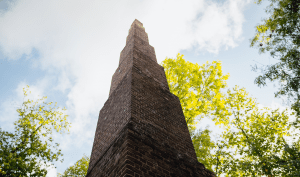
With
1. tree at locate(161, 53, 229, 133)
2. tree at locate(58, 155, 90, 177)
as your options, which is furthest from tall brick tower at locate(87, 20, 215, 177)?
tree at locate(58, 155, 90, 177)

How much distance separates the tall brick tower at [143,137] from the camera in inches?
138

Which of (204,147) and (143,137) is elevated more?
(204,147)

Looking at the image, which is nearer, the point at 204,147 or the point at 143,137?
the point at 143,137

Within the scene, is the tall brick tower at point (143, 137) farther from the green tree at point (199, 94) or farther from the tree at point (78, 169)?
the tree at point (78, 169)

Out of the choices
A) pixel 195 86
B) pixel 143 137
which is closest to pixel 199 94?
pixel 195 86

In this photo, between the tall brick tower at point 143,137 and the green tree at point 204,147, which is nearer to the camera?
the tall brick tower at point 143,137

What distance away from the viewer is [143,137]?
3992 mm

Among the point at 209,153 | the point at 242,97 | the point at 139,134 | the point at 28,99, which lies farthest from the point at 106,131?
the point at 242,97

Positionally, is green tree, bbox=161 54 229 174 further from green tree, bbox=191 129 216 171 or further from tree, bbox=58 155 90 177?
tree, bbox=58 155 90 177

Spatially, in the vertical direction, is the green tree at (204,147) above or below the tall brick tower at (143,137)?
above

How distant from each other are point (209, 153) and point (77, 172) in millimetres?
13206

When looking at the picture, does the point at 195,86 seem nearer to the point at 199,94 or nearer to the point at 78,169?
the point at 199,94

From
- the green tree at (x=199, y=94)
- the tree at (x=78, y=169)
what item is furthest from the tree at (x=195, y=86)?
the tree at (x=78, y=169)

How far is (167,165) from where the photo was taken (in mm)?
3766
